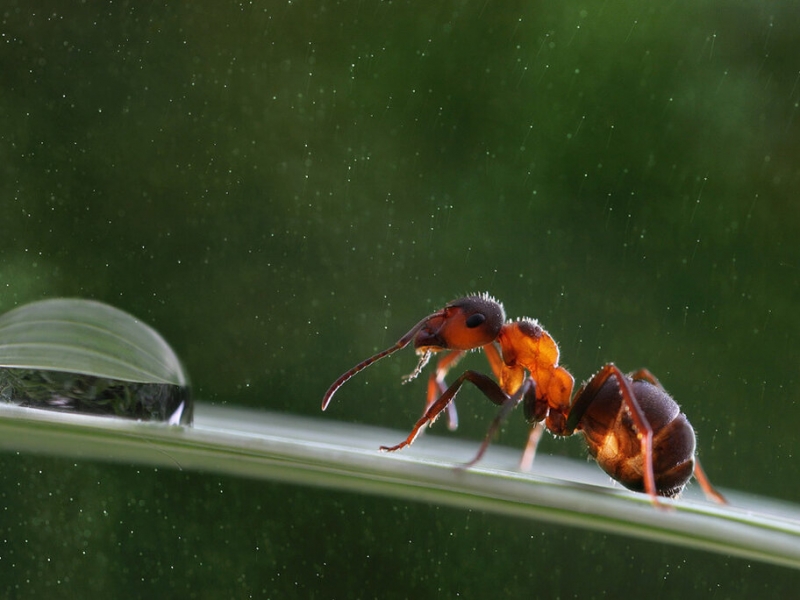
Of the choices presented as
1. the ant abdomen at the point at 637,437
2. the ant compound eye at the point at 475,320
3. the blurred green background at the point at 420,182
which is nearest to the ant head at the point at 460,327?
the ant compound eye at the point at 475,320

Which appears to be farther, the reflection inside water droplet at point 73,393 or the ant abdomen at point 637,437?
the ant abdomen at point 637,437

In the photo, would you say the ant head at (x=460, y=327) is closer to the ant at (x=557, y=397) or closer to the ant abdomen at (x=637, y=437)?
the ant at (x=557, y=397)

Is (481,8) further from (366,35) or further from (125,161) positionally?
(125,161)

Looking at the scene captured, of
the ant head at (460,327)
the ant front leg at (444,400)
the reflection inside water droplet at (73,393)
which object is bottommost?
the ant front leg at (444,400)

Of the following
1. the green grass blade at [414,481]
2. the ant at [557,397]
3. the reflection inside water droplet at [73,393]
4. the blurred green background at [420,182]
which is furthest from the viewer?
the blurred green background at [420,182]

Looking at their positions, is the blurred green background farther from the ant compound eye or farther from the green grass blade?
the green grass blade

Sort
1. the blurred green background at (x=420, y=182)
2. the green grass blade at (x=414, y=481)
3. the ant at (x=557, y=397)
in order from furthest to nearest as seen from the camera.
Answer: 1. the blurred green background at (x=420, y=182)
2. the ant at (x=557, y=397)
3. the green grass blade at (x=414, y=481)

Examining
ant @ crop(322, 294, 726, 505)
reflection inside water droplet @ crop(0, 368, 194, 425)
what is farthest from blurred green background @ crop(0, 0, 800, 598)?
reflection inside water droplet @ crop(0, 368, 194, 425)

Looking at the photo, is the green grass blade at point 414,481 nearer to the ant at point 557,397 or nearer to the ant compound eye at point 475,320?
the ant at point 557,397

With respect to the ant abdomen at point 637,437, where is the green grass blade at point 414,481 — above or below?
above
